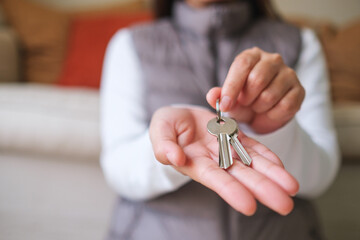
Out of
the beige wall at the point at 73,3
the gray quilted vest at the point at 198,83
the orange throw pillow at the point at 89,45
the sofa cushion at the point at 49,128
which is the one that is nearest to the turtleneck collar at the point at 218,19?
the gray quilted vest at the point at 198,83

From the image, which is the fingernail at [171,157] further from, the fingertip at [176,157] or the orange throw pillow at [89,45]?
the orange throw pillow at [89,45]

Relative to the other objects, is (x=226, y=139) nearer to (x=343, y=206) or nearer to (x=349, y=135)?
(x=343, y=206)

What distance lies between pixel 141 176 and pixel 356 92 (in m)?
0.62

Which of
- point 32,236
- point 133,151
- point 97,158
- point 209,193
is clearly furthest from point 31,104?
point 209,193

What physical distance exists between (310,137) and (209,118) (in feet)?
0.45

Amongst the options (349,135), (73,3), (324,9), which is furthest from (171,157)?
(73,3)

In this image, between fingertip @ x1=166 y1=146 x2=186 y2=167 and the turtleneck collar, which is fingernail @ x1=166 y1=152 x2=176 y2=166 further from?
the turtleneck collar

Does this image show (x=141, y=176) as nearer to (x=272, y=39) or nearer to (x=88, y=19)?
(x=272, y=39)

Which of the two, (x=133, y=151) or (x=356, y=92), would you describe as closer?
(x=133, y=151)

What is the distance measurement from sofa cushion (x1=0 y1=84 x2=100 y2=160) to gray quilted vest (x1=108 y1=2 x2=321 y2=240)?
0.88 ft

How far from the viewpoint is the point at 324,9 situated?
3.56 feet

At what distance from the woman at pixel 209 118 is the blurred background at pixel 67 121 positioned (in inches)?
7.0

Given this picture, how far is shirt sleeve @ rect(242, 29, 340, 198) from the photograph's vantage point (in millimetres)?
288

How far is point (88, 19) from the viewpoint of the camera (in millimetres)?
1077
